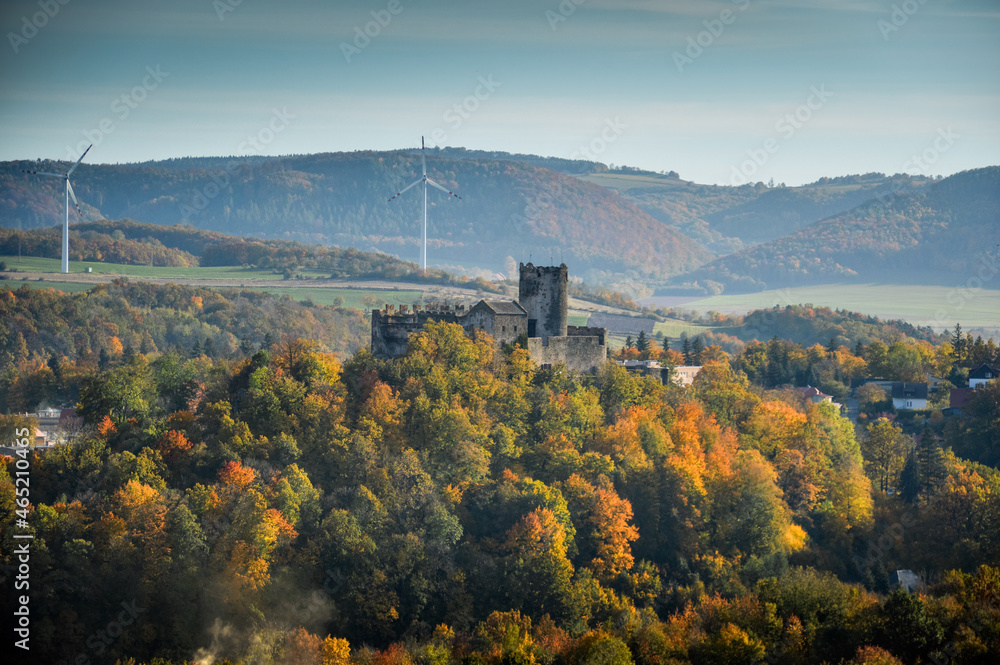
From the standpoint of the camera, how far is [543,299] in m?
81.2

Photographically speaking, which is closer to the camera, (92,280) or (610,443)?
(610,443)

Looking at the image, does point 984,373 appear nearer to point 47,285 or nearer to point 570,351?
point 570,351

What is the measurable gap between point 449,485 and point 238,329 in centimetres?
9759

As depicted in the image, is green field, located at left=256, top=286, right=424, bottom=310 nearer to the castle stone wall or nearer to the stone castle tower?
the castle stone wall

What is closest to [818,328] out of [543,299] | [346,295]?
[346,295]

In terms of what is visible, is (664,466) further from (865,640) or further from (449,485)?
(865,640)

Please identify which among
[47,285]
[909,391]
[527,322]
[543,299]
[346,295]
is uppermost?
[543,299]

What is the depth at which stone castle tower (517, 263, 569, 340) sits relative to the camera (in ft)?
265

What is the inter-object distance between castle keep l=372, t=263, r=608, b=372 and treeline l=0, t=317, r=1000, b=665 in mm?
1399

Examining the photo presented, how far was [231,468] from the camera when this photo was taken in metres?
68.8

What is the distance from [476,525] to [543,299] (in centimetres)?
1686

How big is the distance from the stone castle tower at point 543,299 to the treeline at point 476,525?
308cm

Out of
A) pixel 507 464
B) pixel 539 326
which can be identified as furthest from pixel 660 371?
pixel 507 464

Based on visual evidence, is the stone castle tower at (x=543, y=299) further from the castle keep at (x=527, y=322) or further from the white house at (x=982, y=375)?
the white house at (x=982, y=375)
